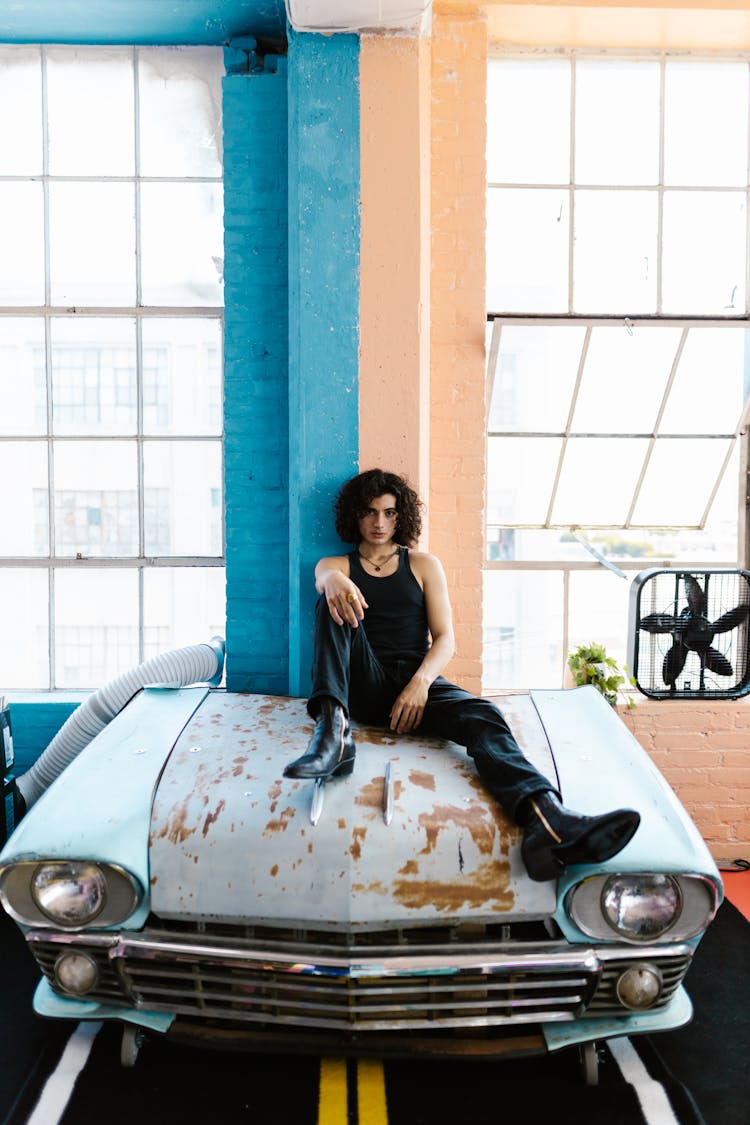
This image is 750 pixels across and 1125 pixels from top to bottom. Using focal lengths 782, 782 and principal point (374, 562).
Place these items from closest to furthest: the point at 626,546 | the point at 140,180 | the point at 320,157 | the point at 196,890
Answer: the point at 196,890, the point at 320,157, the point at 140,180, the point at 626,546

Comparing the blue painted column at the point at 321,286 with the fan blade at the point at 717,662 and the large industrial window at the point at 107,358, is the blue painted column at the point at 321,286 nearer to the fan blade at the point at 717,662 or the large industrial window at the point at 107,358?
the large industrial window at the point at 107,358

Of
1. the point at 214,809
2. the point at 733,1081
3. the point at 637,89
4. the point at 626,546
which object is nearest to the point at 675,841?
the point at 733,1081

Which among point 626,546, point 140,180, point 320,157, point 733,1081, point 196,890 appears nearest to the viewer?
point 196,890

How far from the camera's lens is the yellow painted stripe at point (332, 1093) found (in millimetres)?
1815

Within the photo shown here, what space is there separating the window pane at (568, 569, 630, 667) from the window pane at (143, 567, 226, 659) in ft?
5.70

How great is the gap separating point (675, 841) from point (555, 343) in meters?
2.45

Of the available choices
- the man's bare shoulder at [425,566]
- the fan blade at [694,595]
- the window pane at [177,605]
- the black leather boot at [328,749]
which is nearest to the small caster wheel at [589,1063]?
the black leather boot at [328,749]

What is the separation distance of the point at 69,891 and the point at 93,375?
8.48ft

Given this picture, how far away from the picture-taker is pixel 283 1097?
6.25ft

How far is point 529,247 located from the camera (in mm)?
3670

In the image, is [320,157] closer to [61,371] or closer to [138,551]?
[61,371]

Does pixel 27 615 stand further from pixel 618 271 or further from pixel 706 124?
pixel 706 124

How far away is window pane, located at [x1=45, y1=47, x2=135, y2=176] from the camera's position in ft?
11.7

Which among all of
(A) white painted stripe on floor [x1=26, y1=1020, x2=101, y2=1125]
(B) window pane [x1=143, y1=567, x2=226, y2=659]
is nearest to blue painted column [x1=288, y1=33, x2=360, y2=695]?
(B) window pane [x1=143, y1=567, x2=226, y2=659]
